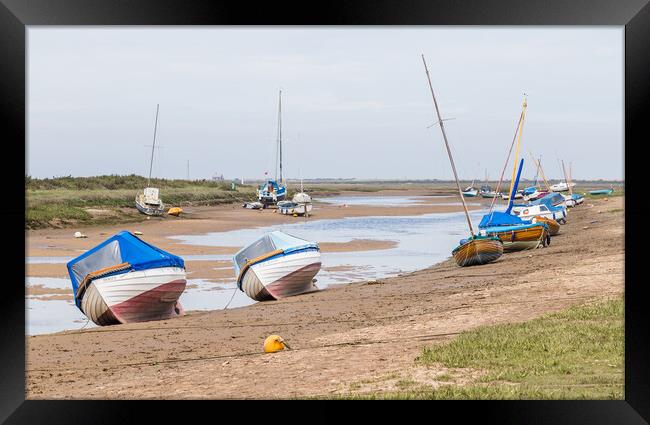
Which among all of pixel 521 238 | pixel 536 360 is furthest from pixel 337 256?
pixel 536 360

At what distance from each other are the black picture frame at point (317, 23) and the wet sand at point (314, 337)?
1.35m

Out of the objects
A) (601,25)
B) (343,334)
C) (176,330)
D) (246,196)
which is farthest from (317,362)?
(246,196)

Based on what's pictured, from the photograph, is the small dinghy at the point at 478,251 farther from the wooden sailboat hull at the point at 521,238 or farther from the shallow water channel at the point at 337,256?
the wooden sailboat hull at the point at 521,238

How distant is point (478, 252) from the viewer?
2258 centimetres

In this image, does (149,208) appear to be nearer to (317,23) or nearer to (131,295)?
(131,295)

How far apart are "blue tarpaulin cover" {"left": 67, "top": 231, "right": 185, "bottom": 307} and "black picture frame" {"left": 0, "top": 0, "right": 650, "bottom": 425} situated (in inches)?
265

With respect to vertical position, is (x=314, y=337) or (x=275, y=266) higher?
(x=275, y=266)

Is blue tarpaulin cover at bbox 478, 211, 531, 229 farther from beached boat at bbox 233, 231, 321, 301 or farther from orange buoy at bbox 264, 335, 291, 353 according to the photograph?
orange buoy at bbox 264, 335, 291, 353

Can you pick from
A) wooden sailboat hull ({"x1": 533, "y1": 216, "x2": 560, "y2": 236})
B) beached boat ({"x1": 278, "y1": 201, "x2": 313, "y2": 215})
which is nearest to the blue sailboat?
wooden sailboat hull ({"x1": 533, "y1": 216, "x2": 560, "y2": 236})

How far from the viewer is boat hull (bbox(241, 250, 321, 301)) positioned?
18.4 m

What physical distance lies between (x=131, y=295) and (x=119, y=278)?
0.49 metres

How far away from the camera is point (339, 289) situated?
20.5 m

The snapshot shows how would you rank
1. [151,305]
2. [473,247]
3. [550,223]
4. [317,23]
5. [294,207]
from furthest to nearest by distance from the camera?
[294,207] → [550,223] → [473,247] → [151,305] → [317,23]

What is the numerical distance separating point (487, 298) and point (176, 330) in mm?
6408
